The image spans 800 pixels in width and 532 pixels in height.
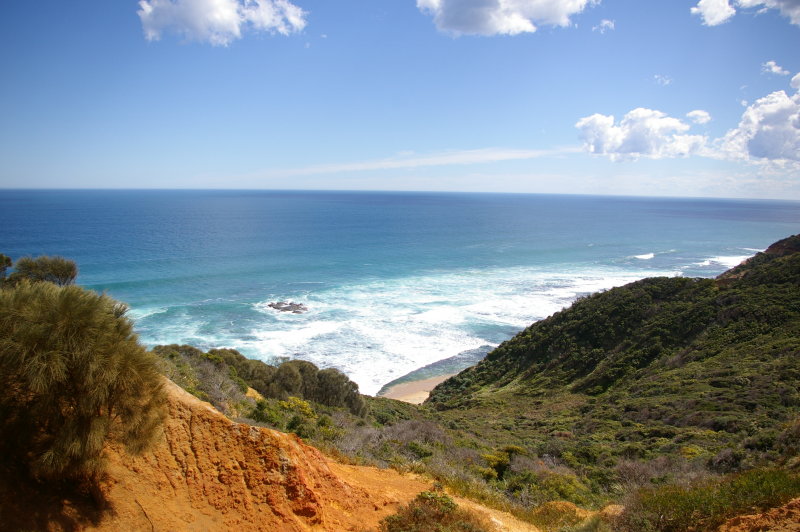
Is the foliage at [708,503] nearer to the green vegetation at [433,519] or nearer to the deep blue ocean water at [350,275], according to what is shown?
the green vegetation at [433,519]

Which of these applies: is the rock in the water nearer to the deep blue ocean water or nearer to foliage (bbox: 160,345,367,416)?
the deep blue ocean water

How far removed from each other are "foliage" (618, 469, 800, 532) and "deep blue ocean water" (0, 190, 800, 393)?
19.4 metres

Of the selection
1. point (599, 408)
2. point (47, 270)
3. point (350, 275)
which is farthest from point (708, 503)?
point (350, 275)

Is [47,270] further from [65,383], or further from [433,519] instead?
[433,519]

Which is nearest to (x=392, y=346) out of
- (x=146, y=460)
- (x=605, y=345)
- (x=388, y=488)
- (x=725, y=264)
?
(x=605, y=345)

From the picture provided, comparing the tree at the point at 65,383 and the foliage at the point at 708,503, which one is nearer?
the tree at the point at 65,383

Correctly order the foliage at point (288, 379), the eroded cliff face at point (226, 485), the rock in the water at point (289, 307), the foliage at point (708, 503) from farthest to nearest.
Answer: the rock in the water at point (289, 307) → the foliage at point (288, 379) → the foliage at point (708, 503) → the eroded cliff face at point (226, 485)

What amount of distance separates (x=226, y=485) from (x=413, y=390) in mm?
26900


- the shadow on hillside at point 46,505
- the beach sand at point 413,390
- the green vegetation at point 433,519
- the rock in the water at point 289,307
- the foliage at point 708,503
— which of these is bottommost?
the beach sand at point 413,390

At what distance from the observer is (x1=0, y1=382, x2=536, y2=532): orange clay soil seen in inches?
227

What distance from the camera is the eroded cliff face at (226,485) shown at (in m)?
6.52

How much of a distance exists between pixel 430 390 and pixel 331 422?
19.1 metres

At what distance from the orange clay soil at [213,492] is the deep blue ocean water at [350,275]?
1361 cm

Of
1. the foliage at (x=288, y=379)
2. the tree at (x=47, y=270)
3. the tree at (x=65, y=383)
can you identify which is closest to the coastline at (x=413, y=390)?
the foliage at (x=288, y=379)
